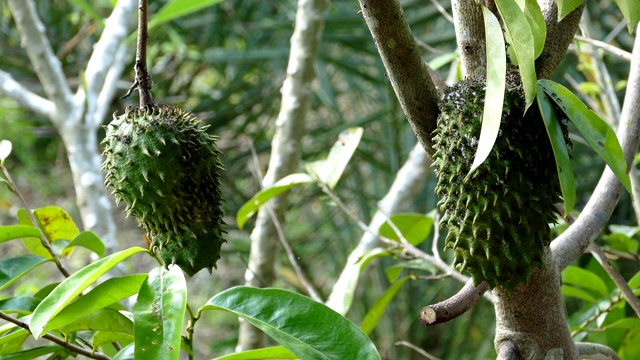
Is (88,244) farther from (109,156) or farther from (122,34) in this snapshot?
(122,34)

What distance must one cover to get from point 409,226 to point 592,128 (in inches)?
26.8

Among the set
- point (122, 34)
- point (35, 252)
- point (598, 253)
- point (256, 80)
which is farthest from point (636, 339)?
point (256, 80)

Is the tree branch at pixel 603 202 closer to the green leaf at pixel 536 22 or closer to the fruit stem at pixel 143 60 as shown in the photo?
the green leaf at pixel 536 22

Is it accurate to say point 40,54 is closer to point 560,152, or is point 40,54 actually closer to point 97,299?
point 97,299

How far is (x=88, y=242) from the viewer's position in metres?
1.02

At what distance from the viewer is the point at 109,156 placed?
817 millimetres

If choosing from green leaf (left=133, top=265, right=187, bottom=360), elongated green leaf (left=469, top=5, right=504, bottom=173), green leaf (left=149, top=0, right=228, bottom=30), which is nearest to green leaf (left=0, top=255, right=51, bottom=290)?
green leaf (left=133, top=265, right=187, bottom=360)

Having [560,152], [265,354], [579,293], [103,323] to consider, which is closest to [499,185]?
[560,152]

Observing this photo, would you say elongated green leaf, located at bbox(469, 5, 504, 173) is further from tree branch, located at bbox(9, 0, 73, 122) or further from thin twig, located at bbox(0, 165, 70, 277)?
tree branch, located at bbox(9, 0, 73, 122)

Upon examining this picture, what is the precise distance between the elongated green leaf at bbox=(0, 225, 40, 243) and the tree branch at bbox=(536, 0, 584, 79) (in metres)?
0.63

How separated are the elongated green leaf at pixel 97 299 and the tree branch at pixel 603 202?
446 millimetres

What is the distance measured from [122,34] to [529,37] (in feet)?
4.41

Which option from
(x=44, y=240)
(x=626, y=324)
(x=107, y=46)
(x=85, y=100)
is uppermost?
(x=107, y=46)

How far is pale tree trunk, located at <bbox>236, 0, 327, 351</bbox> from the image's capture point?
1.65 meters
